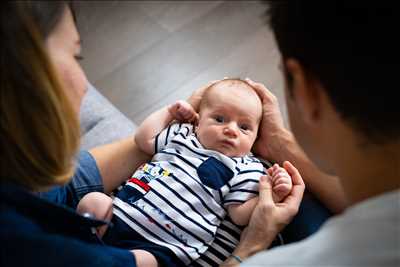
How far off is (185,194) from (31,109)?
54cm

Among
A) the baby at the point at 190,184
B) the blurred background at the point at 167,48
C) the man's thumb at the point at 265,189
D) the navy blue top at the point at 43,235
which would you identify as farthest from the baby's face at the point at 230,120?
the blurred background at the point at 167,48

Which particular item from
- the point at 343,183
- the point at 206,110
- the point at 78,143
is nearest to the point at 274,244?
the point at 206,110

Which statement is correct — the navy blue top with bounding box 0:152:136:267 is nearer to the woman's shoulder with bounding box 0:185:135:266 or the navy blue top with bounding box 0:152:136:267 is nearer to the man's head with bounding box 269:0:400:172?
the woman's shoulder with bounding box 0:185:135:266

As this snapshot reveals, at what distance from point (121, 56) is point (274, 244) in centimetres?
118

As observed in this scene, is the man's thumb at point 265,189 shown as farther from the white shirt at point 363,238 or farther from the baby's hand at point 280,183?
the white shirt at point 363,238

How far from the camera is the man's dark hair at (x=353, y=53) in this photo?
1.87 ft

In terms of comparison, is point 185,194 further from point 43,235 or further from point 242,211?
point 43,235

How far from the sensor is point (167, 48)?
2061 millimetres

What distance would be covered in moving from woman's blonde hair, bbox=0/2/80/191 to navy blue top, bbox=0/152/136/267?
0.03 meters

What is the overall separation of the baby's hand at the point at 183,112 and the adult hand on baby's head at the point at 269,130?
0.18m

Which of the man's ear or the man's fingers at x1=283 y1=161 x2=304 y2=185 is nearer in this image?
the man's ear

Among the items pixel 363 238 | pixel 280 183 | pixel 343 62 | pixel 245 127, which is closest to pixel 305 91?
pixel 343 62

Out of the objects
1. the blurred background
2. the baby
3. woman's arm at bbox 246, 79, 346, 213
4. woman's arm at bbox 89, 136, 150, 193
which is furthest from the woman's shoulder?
the blurred background

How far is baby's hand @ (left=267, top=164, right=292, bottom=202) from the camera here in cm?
111
